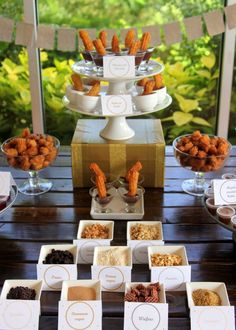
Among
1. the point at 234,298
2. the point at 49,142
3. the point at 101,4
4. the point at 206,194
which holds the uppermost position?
the point at 101,4

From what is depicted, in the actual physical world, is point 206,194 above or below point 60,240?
above

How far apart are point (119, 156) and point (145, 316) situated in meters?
0.74

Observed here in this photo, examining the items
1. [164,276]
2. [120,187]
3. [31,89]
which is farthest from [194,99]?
[164,276]

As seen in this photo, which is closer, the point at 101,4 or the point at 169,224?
the point at 169,224

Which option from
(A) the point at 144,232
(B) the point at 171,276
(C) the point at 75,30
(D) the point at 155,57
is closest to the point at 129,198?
(A) the point at 144,232

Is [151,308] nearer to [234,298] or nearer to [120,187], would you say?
[234,298]

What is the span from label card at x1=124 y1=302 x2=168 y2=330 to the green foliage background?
5.73 ft

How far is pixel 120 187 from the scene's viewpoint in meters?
1.58

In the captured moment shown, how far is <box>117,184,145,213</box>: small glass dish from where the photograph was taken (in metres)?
1.47

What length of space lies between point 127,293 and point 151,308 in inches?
3.6

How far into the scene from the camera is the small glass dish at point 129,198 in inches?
57.9

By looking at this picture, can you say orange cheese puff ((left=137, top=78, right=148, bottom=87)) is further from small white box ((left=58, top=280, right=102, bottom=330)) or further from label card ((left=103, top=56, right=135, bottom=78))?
small white box ((left=58, top=280, right=102, bottom=330))

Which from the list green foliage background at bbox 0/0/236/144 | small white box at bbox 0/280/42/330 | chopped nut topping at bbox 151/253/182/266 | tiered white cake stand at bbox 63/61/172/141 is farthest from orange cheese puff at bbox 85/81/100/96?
green foliage background at bbox 0/0/236/144

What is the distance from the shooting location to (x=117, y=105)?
155 cm
